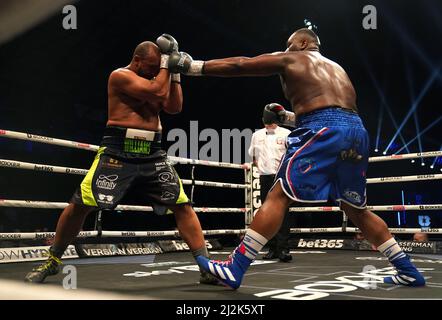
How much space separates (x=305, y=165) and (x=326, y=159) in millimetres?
99

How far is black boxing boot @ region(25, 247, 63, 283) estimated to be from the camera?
2098 millimetres

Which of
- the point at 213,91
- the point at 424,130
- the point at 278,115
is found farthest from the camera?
the point at 424,130

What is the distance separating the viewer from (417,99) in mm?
9352

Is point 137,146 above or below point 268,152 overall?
below

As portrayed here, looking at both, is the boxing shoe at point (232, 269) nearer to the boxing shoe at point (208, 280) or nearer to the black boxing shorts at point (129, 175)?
the boxing shoe at point (208, 280)

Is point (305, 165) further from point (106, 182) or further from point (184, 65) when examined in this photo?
point (106, 182)

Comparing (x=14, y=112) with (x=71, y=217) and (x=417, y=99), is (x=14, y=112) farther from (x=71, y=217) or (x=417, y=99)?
(x=417, y=99)

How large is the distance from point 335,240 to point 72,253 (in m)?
2.70

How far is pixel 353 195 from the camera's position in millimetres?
1970

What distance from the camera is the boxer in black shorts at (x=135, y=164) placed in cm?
207

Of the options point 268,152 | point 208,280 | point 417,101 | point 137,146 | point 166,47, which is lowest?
point 208,280

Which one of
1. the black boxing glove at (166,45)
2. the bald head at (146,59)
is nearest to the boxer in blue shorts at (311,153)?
the black boxing glove at (166,45)

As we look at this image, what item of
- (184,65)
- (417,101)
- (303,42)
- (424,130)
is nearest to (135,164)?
(184,65)

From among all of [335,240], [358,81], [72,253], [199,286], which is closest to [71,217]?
[199,286]
